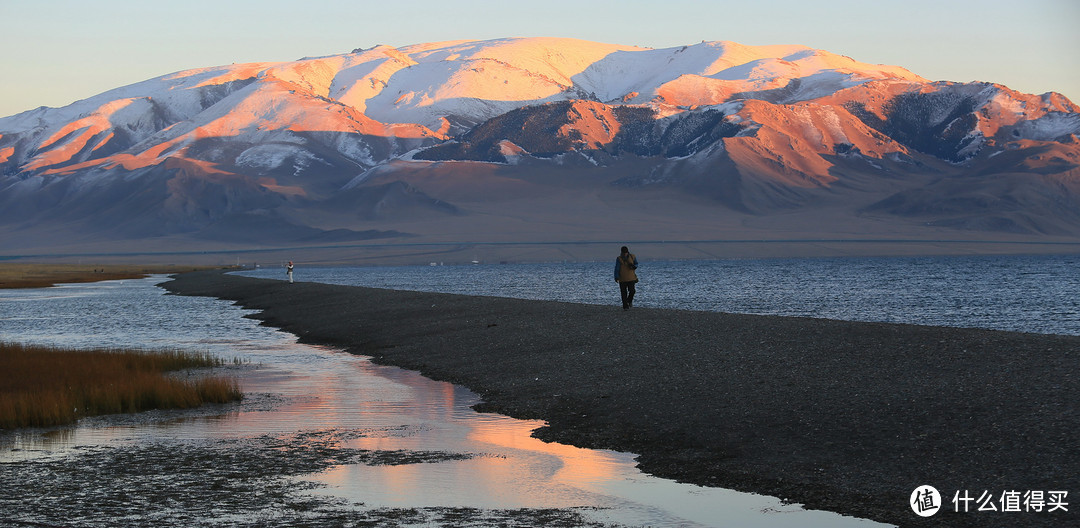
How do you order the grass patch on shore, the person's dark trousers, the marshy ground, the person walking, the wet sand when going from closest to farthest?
the marshy ground, the wet sand, the grass patch on shore, the person walking, the person's dark trousers

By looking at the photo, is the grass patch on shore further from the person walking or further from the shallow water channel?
the person walking

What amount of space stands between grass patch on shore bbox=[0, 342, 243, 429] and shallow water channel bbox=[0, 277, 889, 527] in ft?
2.53

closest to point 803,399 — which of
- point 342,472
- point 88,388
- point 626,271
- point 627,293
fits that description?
point 342,472

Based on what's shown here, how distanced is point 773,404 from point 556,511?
24.4 feet

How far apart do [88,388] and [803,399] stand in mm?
16435

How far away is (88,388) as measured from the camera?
27.4 meters

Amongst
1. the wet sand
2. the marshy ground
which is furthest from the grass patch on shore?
the wet sand

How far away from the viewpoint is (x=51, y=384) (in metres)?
28.2

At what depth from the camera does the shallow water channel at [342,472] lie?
15.4 metres

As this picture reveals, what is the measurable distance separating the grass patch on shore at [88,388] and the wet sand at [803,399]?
6843 millimetres

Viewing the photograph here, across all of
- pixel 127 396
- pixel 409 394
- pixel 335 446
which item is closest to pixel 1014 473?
pixel 335 446

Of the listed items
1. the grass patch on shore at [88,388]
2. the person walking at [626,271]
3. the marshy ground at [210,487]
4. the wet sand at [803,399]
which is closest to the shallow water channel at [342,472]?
the marshy ground at [210,487]

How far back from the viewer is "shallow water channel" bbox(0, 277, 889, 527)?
1541 cm

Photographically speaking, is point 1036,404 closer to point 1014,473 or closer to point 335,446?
point 1014,473
